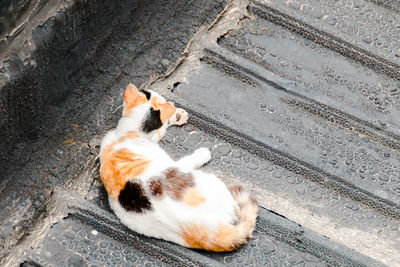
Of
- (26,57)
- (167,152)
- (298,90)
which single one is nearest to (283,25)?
(298,90)

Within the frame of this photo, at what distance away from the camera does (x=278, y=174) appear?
9.07 feet

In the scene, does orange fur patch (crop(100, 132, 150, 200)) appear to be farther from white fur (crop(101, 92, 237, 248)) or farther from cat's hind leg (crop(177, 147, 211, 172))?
cat's hind leg (crop(177, 147, 211, 172))

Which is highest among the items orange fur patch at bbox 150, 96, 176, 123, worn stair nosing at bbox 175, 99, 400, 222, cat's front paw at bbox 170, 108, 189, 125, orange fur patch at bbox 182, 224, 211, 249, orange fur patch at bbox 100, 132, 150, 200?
orange fur patch at bbox 150, 96, 176, 123

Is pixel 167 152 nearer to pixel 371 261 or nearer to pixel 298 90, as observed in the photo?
pixel 298 90

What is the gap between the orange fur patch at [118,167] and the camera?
258 cm

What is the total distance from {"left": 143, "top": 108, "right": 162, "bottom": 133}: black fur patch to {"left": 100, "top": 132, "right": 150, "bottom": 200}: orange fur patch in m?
0.16

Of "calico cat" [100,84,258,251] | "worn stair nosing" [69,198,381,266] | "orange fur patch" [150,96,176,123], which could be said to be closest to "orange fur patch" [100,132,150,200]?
"calico cat" [100,84,258,251]

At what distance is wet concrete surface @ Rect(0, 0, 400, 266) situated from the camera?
8.16ft

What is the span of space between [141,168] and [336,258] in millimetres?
948

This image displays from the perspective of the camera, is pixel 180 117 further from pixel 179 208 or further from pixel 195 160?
pixel 179 208

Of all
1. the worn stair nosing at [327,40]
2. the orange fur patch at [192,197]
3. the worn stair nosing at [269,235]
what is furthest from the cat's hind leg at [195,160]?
the worn stair nosing at [327,40]

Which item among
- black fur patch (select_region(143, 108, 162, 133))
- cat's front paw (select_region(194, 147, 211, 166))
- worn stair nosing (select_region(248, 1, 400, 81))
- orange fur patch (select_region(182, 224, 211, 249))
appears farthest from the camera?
worn stair nosing (select_region(248, 1, 400, 81))

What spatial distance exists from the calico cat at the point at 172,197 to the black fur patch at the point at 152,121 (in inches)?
0.4

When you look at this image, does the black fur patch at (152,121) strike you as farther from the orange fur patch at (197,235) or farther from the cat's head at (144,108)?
the orange fur patch at (197,235)
